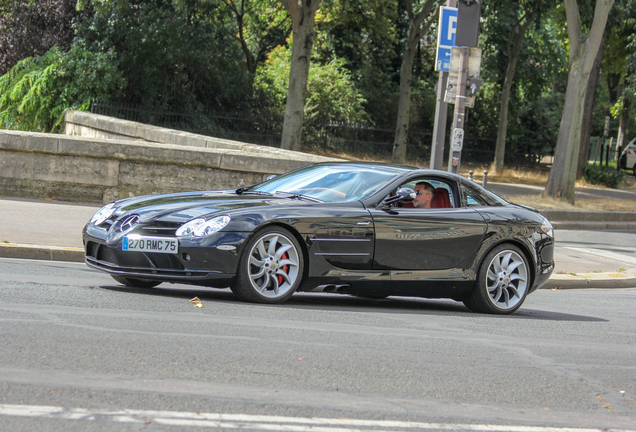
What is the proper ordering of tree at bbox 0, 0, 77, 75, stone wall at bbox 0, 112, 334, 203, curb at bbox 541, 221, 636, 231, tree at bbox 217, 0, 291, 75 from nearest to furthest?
stone wall at bbox 0, 112, 334, 203
curb at bbox 541, 221, 636, 231
tree at bbox 0, 0, 77, 75
tree at bbox 217, 0, 291, 75

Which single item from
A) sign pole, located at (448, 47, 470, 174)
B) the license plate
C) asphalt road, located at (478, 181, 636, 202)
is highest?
sign pole, located at (448, 47, 470, 174)

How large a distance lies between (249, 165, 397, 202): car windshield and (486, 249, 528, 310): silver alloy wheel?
4.60 feet

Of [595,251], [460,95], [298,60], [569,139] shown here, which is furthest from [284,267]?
[298,60]

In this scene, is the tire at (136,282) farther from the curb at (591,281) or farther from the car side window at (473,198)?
the curb at (591,281)

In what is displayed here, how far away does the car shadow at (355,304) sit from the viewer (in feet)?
22.5

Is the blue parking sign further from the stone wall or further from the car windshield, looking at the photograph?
the car windshield

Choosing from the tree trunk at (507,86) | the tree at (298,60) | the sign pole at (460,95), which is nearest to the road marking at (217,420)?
the sign pole at (460,95)

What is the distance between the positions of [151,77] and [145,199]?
22.4 metres

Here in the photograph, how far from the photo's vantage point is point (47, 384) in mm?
3883

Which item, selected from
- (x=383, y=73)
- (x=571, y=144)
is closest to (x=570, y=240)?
(x=571, y=144)

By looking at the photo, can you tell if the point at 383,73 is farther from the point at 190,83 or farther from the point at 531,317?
the point at 531,317

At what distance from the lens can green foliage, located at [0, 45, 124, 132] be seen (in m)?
24.8

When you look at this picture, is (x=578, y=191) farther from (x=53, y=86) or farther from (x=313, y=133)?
(x=53, y=86)

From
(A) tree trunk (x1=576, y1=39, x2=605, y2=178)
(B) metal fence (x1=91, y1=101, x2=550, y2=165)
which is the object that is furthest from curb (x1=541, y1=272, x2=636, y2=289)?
(A) tree trunk (x1=576, y1=39, x2=605, y2=178)
